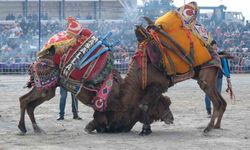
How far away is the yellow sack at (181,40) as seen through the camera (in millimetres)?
12352

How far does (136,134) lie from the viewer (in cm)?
1217

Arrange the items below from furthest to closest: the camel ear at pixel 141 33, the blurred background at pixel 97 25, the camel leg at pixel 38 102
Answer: the blurred background at pixel 97 25 < the camel leg at pixel 38 102 < the camel ear at pixel 141 33

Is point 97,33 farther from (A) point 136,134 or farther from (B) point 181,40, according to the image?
(A) point 136,134

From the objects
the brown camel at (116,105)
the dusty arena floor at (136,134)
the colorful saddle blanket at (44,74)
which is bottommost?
the dusty arena floor at (136,134)

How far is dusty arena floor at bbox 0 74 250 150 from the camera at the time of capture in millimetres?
10562

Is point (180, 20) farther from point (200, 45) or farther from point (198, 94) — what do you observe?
point (198, 94)

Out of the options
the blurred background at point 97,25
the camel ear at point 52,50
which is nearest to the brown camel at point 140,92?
the camel ear at point 52,50

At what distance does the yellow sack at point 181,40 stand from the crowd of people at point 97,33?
22.5 meters

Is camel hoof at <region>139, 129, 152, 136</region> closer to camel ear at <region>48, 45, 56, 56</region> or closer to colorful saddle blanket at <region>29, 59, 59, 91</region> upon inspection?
colorful saddle blanket at <region>29, 59, 59, 91</region>

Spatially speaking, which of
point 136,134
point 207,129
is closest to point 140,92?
point 136,134

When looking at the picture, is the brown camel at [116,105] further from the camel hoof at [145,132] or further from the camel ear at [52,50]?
the camel hoof at [145,132]

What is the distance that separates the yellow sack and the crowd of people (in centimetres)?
2254

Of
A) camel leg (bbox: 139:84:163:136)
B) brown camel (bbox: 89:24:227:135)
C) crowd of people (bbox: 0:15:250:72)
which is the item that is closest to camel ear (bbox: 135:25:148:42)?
brown camel (bbox: 89:24:227:135)

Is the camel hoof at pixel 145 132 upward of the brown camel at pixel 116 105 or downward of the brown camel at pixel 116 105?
downward
